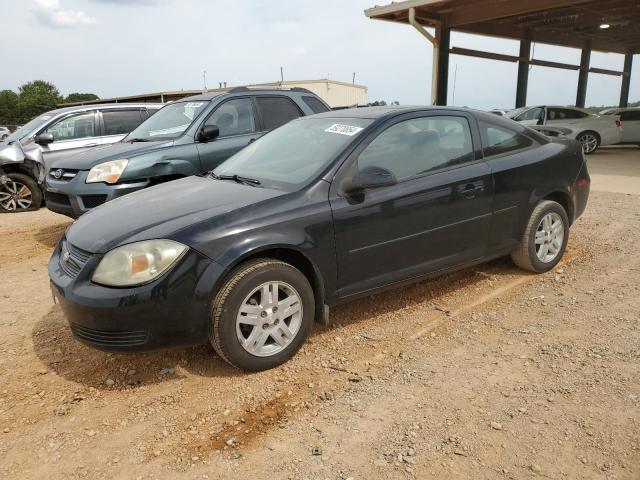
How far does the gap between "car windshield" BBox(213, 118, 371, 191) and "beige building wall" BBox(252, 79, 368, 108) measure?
72.1ft

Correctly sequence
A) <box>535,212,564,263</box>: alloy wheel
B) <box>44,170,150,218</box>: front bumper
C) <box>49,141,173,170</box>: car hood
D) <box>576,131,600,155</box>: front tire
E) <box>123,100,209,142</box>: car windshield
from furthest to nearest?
<box>576,131,600,155</box>: front tire
<box>123,100,209,142</box>: car windshield
<box>49,141,173,170</box>: car hood
<box>44,170,150,218</box>: front bumper
<box>535,212,564,263</box>: alloy wheel

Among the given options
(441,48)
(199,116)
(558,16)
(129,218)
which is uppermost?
(558,16)

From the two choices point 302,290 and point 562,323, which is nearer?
point 302,290

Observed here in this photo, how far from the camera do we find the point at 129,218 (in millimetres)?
3148

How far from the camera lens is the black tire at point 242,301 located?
2848 millimetres

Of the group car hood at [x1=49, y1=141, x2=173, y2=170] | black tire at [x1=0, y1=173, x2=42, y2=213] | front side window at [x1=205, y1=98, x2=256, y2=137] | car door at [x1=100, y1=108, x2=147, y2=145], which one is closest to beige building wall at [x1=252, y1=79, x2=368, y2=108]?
car door at [x1=100, y1=108, x2=147, y2=145]

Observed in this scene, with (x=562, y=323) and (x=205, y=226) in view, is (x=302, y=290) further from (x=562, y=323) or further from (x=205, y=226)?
(x=562, y=323)

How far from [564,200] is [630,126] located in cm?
1459

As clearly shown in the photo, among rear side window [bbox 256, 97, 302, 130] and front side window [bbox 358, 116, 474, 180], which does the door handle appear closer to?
front side window [bbox 358, 116, 474, 180]

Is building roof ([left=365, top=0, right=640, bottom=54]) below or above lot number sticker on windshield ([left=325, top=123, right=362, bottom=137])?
above

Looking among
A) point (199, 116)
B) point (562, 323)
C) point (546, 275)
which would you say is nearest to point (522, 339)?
point (562, 323)

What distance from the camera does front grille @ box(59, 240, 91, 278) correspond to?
9.71ft

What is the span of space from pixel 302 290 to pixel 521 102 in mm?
19836

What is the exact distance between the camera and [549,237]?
179 inches
